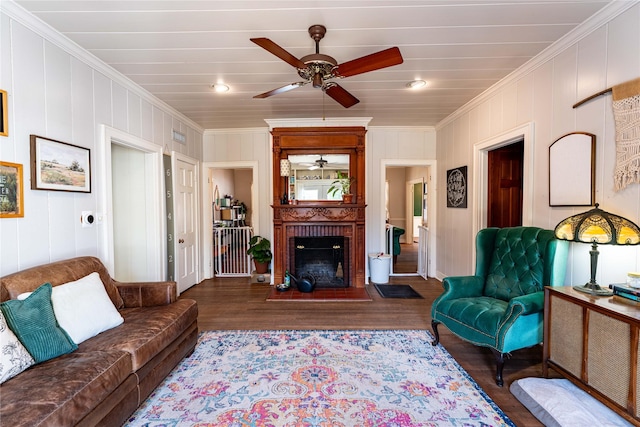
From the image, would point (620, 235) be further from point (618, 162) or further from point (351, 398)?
point (351, 398)

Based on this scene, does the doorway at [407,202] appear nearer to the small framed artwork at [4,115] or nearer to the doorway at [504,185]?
the doorway at [504,185]

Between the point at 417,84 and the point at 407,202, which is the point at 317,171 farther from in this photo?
the point at 407,202

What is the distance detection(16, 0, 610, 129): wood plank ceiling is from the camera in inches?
77.0

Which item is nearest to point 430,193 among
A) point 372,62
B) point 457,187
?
point 457,187

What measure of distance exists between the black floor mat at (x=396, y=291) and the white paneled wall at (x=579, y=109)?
190 cm

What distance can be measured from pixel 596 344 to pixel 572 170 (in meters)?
1.33

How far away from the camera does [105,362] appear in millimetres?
1534

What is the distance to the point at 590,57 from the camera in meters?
2.13

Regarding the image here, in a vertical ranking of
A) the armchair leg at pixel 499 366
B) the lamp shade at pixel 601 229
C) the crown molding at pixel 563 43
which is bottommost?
the armchair leg at pixel 499 366

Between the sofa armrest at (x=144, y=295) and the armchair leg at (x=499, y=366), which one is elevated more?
the sofa armrest at (x=144, y=295)

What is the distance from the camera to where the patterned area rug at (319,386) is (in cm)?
175

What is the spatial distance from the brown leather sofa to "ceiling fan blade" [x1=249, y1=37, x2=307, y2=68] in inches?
80.0

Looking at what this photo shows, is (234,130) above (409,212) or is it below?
above

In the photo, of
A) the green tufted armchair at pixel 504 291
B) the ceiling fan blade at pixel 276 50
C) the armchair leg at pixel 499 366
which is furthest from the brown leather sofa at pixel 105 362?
the armchair leg at pixel 499 366
